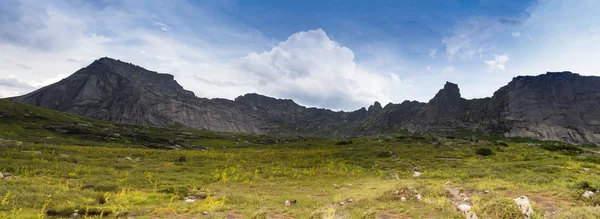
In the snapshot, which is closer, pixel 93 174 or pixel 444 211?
pixel 444 211

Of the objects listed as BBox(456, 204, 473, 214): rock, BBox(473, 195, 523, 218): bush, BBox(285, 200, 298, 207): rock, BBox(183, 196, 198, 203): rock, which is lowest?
BBox(183, 196, 198, 203): rock

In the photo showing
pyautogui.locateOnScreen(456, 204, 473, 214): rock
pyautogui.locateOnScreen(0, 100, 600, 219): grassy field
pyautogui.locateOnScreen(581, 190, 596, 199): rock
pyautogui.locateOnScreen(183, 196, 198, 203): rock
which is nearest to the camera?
pyautogui.locateOnScreen(0, 100, 600, 219): grassy field

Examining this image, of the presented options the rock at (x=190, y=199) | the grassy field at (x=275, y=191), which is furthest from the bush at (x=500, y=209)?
the rock at (x=190, y=199)

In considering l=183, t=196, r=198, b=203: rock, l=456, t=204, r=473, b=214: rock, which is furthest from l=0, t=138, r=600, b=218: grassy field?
l=456, t=204, r=473, b=214: rock

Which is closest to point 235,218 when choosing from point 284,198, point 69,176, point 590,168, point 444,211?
point 284,198

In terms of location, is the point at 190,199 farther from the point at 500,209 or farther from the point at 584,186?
the point at 584,186

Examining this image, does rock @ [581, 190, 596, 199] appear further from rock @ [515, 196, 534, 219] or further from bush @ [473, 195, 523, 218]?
bush @ [473, 195, 523, 218]

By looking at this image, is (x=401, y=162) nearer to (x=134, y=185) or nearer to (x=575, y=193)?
(x=575, y=193)

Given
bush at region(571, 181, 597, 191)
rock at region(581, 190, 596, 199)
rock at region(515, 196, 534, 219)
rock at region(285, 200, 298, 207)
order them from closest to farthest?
rock at region(515, 196, 534, 219) → rock at region(581, 190, 596, 199) → bush at region(571, 181, 597, 191) → rock at region(285, 200, 298, 207)

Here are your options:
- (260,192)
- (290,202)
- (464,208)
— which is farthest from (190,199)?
(464,208)

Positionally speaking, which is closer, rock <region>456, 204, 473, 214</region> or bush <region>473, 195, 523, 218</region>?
bush <region>473, 195, 523, 218</region>

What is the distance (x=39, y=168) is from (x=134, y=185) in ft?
32.4

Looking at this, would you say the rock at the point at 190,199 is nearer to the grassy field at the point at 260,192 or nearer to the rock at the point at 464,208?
the grassy field at the point at 260,192

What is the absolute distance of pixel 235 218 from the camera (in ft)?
45.0
